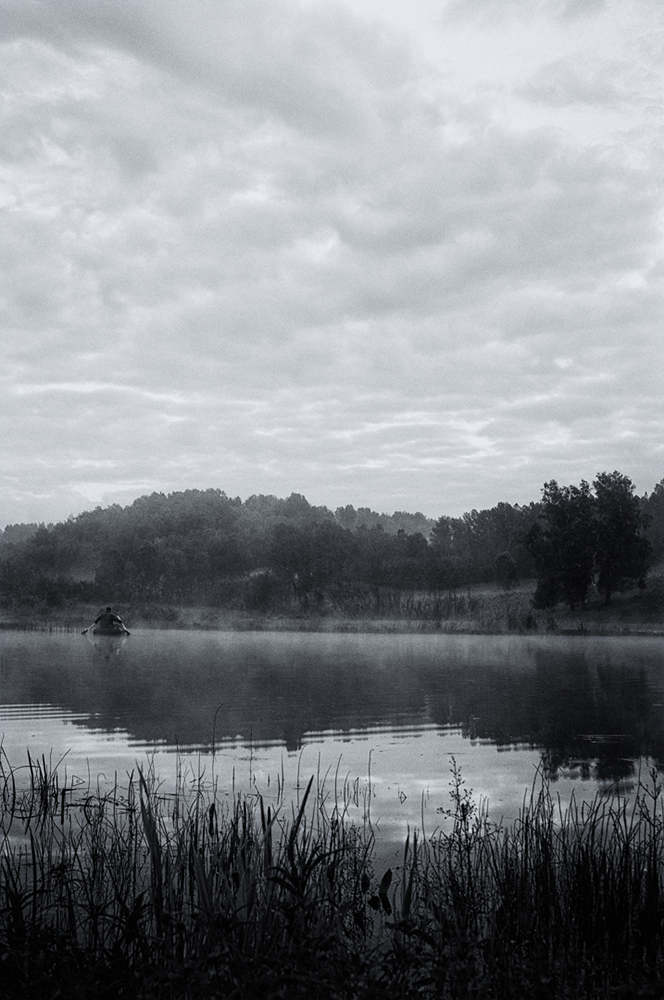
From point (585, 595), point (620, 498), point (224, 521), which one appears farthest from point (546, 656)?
point (224, 521)

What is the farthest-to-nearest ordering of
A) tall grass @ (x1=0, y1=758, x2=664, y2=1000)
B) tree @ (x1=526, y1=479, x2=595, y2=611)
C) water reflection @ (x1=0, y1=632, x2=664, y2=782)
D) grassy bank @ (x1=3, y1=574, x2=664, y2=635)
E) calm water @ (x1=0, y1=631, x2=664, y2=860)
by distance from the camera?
tree @ (x1=526, y1=479, x2=595, y2=611) < grassy bank @ (x1=3, y1=574, x2=664, y2=635) < water reflection @ (x1=0, y1=632, x2=664, y2=782) < calm water @ (x1=0, y1=631, x2=664, y2=860) < tall grass @ (x1=0, y1=758, x2=664, y2=1000)

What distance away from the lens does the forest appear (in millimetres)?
66500

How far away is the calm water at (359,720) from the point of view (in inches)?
514

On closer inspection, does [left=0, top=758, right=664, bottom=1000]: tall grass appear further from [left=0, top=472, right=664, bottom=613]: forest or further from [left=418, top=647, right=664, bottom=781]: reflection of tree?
[left=0, top=472, right=664, bottom=613]: forest

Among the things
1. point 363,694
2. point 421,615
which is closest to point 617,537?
point 421,615

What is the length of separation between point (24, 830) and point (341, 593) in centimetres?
7431

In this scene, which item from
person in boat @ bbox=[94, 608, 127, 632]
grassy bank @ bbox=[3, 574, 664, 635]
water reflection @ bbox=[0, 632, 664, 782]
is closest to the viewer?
water reflection @ bbox=[0, 632, 664, 782]

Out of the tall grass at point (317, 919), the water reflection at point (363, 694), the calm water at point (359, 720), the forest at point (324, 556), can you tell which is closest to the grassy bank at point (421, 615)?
the forest at point (324, 556)

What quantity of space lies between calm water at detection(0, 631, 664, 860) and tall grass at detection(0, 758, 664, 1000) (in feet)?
7.45

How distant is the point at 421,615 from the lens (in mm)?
70750

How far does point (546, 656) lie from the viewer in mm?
41688

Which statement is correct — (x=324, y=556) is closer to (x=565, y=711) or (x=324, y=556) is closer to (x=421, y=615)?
(x=421, y=615)

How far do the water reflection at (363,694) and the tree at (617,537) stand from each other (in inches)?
645

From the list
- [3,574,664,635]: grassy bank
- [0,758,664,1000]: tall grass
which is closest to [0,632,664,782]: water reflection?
[0,758,664,1000]: tall grass
